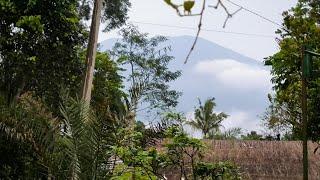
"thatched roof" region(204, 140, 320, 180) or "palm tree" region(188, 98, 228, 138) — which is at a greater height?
"palm tree" region(188, 98, 228, 138)

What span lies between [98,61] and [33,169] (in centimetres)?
1259

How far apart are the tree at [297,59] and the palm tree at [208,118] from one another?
52.2 ft

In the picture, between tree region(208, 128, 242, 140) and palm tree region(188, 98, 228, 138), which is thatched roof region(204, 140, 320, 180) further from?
palm tree region(188, 98, 228, 138)

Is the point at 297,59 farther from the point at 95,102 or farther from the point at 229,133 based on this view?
the point at 229,133

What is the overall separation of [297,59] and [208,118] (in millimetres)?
18726

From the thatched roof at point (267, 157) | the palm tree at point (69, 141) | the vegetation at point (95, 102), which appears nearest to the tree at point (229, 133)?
the vegetation at point (95, 102)

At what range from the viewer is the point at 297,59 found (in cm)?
1196

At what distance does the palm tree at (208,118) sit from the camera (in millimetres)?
30350

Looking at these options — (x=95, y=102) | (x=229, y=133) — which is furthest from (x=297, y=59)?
(x=229, y=133)

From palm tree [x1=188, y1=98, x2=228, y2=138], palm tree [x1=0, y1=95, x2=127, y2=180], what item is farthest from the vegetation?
palm tree [x1=188, y1=98, x2=228, y2=138]

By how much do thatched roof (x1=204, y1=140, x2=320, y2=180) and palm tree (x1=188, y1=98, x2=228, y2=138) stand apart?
11644 mm

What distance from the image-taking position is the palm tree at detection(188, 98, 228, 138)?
3035cm

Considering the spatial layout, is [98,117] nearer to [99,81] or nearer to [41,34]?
[41,34]

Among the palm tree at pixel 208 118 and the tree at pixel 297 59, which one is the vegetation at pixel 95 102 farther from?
the palm tree at pixel 208 118
